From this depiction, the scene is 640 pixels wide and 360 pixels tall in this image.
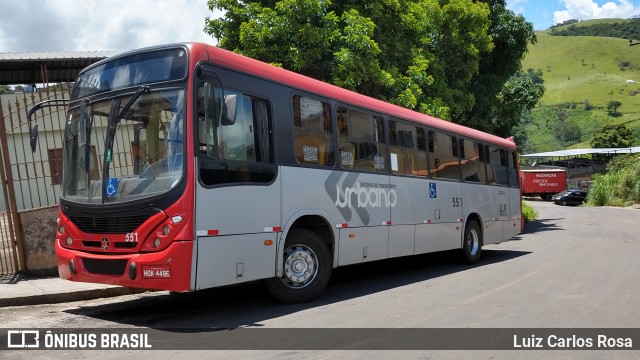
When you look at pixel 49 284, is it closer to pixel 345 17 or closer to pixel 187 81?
pixel 187 81

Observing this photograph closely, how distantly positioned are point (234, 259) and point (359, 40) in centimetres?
896

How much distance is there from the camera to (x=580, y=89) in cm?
14850

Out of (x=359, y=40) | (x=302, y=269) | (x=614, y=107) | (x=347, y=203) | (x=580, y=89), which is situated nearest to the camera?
(x=302, y=269)

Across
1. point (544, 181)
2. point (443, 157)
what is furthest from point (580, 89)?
point (443, 157)

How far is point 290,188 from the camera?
775 cm

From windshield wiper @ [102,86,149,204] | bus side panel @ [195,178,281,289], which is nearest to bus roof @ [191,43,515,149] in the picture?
windshield wiper @ [102,86,149,204]

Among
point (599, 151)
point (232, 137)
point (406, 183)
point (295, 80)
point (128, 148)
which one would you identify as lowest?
point (406, 183)

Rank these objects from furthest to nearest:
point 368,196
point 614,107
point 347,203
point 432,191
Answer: point 614,107 → point 432,191 → point 368,196 → point 347,203

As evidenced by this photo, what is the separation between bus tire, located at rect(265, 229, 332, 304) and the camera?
25.5 feet

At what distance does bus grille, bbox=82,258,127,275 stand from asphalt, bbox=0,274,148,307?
1907 mm

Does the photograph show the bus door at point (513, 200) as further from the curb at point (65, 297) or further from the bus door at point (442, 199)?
the curb at point (65, 297)

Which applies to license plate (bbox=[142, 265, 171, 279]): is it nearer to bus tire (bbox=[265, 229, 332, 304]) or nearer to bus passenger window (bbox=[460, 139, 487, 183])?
bus tire (bbox=[265, 229, 332, 304])

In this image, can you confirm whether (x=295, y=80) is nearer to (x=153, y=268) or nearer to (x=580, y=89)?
(x=153, y=268)

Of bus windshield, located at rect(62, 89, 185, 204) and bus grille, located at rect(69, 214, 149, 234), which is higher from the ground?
bus windshield, located at rect(62, 89, 185, 204)
